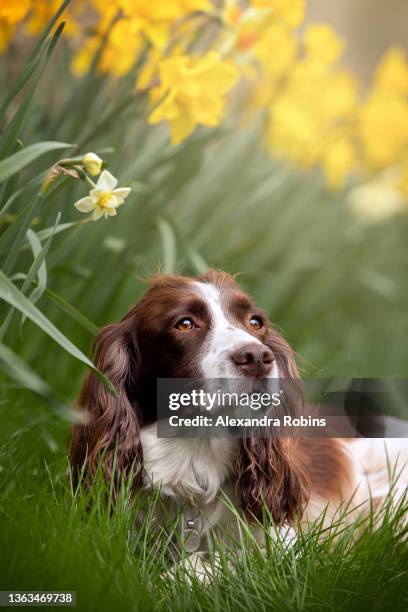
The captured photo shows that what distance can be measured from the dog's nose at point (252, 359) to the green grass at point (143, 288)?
377mm

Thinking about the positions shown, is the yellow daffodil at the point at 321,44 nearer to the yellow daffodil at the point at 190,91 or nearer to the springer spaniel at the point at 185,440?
the yellow daffodil at the point at 190,91

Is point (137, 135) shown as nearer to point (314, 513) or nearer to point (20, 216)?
point (20, 216)

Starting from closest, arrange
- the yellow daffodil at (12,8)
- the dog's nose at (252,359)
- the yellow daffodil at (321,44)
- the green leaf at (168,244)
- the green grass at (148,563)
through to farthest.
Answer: the green grass at (148,563) → the dog's nose at (252,359) → the yellow daffodil at (12,8) → the green leaf at (168,244) → the yellow daffodil at (321,44)

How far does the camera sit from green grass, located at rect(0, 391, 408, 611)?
169 centimetres

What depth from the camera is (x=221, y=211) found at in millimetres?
3641

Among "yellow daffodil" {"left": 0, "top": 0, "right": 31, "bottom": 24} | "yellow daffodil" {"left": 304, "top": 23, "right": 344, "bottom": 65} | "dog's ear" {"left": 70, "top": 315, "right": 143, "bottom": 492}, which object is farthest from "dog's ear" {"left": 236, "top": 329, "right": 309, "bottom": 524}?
"yellow daffodil" {"left": 304, "top": 23, "right": 344, "bottom": 65}

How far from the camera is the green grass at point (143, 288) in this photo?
69.8 inches

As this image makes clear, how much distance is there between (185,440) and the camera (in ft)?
6.63

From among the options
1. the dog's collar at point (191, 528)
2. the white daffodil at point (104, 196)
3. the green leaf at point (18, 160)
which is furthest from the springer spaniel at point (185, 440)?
the green leaf at point (18, 160)

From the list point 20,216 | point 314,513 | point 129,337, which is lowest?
point 314,513

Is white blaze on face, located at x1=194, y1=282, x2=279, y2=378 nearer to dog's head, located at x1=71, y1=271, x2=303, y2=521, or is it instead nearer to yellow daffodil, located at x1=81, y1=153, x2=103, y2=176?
dog's head, located at x1=71, y1=271, x2=303, y2=521

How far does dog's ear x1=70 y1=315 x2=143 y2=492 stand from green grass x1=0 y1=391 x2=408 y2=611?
Answer: 8 cm

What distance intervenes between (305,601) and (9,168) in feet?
3.77

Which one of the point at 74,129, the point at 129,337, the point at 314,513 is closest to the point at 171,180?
the point at 74,129
